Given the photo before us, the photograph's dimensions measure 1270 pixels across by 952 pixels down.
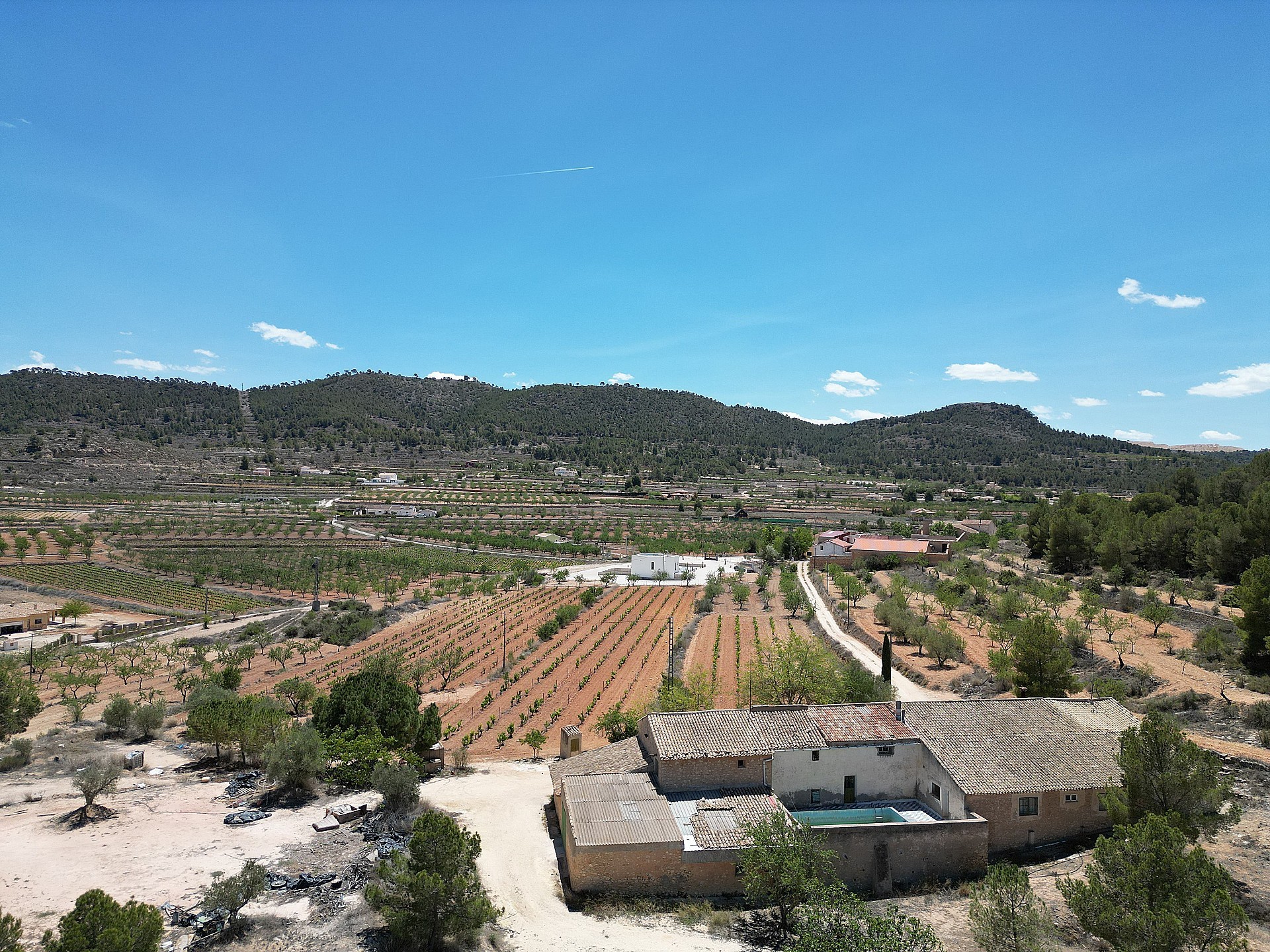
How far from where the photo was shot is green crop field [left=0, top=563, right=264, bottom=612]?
51219mm

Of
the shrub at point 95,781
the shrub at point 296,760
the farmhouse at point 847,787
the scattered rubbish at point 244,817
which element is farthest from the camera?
the shrub at point 296,760

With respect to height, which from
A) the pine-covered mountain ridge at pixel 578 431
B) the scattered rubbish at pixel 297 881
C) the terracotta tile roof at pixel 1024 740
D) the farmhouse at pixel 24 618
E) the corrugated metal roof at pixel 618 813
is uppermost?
the pine-covered mountain ridge at pixel 578 431

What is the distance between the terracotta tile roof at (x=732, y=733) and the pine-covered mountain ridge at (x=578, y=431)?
123 meters

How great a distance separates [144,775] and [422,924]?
1288cm

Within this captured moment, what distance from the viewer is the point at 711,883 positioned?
52.0 ft

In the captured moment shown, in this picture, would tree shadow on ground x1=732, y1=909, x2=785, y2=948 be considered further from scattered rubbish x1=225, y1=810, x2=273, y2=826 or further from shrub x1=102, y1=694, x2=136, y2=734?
shrub x1=102, y1=694, x2=136, y2=734

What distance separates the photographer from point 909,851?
1697 centimetres

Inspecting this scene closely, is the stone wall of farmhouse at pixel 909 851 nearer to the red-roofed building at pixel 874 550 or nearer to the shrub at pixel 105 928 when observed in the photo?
the shrub at pixel 105 928

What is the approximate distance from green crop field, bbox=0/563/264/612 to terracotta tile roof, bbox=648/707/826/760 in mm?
41070

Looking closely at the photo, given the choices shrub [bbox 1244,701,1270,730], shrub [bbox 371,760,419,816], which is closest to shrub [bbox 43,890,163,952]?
shrub [bbox 371,760,419,816]

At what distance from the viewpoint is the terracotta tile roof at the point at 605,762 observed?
19891 millimetres

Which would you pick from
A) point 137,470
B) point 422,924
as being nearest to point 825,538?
point 422,924

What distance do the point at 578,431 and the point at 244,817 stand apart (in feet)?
531

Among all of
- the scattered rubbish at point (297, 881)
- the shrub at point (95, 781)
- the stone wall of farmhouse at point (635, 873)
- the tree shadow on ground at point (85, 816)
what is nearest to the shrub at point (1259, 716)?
the stone wall of farmhouse at point (635, 873)
